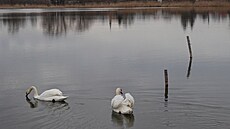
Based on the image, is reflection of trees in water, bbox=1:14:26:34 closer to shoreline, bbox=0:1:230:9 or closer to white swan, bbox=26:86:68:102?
white swan, bbox=26:86:68:102

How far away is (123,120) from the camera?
451 inches

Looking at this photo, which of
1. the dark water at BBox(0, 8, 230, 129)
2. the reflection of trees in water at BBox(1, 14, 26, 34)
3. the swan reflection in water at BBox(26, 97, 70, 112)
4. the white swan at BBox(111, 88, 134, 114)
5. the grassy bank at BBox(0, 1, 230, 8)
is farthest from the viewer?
the grassy bank at BBox(0, 1, 230, 8)

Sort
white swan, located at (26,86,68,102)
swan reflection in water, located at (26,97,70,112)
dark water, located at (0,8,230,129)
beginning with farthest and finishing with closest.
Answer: white swan, located at (26,86,68,102), swan reflection in water, located at (26,97,70,112), dark water, located at (0,8,230,129)

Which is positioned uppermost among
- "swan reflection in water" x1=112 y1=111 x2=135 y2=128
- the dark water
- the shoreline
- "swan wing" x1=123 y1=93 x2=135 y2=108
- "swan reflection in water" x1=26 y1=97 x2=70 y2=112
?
the shoreline

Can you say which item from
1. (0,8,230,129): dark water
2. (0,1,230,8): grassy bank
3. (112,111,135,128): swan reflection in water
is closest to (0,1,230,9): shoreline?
(0,1,230,8): grassy bank

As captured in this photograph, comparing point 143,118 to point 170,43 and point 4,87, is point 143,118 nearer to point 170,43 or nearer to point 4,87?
point 4,87

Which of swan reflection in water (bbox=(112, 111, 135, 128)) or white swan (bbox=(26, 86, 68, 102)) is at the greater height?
white swan (bbox=(26, 86, 68, 102))

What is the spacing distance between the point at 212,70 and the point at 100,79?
16.0 ft

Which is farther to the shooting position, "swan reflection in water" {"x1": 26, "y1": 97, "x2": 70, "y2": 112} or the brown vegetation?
the brown vegetation

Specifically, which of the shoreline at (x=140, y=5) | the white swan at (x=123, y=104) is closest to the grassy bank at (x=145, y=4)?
the shoreline at (x=140, y=5)

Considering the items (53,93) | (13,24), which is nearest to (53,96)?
(53,93)

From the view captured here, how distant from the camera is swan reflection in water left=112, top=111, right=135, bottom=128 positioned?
1106 cm

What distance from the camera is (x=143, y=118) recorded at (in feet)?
37.6

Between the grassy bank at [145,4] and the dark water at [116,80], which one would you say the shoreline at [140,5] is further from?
the dark water at [116,80]
